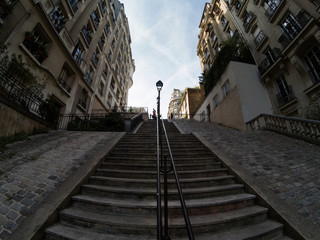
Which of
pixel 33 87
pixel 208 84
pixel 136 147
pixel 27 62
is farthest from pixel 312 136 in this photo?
pixel 27 62

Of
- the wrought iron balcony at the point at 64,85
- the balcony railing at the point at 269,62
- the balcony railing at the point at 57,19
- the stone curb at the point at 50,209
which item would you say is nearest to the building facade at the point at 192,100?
the balcony railing at the point at 269,62

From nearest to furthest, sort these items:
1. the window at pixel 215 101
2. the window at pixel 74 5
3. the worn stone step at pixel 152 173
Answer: the worn stone step at pixel 152 173 < the window at pixel 74 5 < the window at pixel 215 101

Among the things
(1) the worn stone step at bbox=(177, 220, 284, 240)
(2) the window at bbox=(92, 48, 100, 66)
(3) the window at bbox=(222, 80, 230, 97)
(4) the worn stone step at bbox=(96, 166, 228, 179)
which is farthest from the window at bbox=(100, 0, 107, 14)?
(1) the worn stone step at bbox=(177, 220, 284, 240)

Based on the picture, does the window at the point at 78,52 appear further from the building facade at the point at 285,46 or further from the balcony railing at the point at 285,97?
the balcony railing at the point at 285,97

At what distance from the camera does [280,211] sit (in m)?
2.58

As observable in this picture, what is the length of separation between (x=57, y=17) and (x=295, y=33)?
19.5 m

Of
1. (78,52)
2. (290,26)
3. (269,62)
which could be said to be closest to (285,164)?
(269,62)

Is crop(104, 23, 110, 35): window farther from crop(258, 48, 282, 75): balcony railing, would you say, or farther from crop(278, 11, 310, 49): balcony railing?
crop(278, 11, 310, 49): balcony railing

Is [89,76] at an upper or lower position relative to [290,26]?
lower

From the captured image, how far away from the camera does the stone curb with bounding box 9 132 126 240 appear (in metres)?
2.18

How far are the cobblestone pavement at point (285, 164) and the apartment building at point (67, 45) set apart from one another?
1279 centimetres

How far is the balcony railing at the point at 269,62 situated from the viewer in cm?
1150

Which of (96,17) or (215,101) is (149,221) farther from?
(96,17)

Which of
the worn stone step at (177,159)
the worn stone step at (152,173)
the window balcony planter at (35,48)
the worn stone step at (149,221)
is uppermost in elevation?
the window balcony planter at (35,48)
